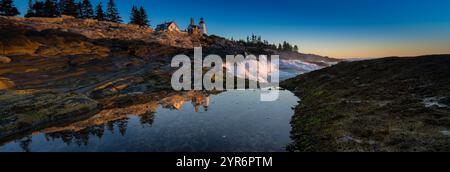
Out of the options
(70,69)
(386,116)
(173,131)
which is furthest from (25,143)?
(70,69)

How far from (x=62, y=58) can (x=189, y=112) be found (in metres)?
57.9

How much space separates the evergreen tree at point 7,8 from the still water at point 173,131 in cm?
11365

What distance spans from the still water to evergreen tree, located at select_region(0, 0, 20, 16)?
113646 mm

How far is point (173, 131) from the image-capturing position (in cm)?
2531

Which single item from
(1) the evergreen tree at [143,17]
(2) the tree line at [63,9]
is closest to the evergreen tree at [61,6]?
(2) the tree line at [63,9]

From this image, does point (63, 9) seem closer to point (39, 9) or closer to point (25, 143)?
point (39, 9)

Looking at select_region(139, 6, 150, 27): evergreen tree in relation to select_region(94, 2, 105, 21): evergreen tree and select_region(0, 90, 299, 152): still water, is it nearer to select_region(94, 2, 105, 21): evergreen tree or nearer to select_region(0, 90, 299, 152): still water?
select_region(94, 2, 105, 21): evergreen tree

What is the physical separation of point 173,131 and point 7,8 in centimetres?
12893

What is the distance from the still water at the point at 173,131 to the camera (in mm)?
20872

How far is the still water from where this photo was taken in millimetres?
20872

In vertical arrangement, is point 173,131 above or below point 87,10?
below

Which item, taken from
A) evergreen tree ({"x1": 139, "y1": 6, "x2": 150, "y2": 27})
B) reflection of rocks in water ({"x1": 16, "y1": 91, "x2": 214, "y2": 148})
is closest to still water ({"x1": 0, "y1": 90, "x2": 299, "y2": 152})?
reflection of rocks in water ({"x1": 16, "y1": 91, "x2": 214, "y2": 148})
